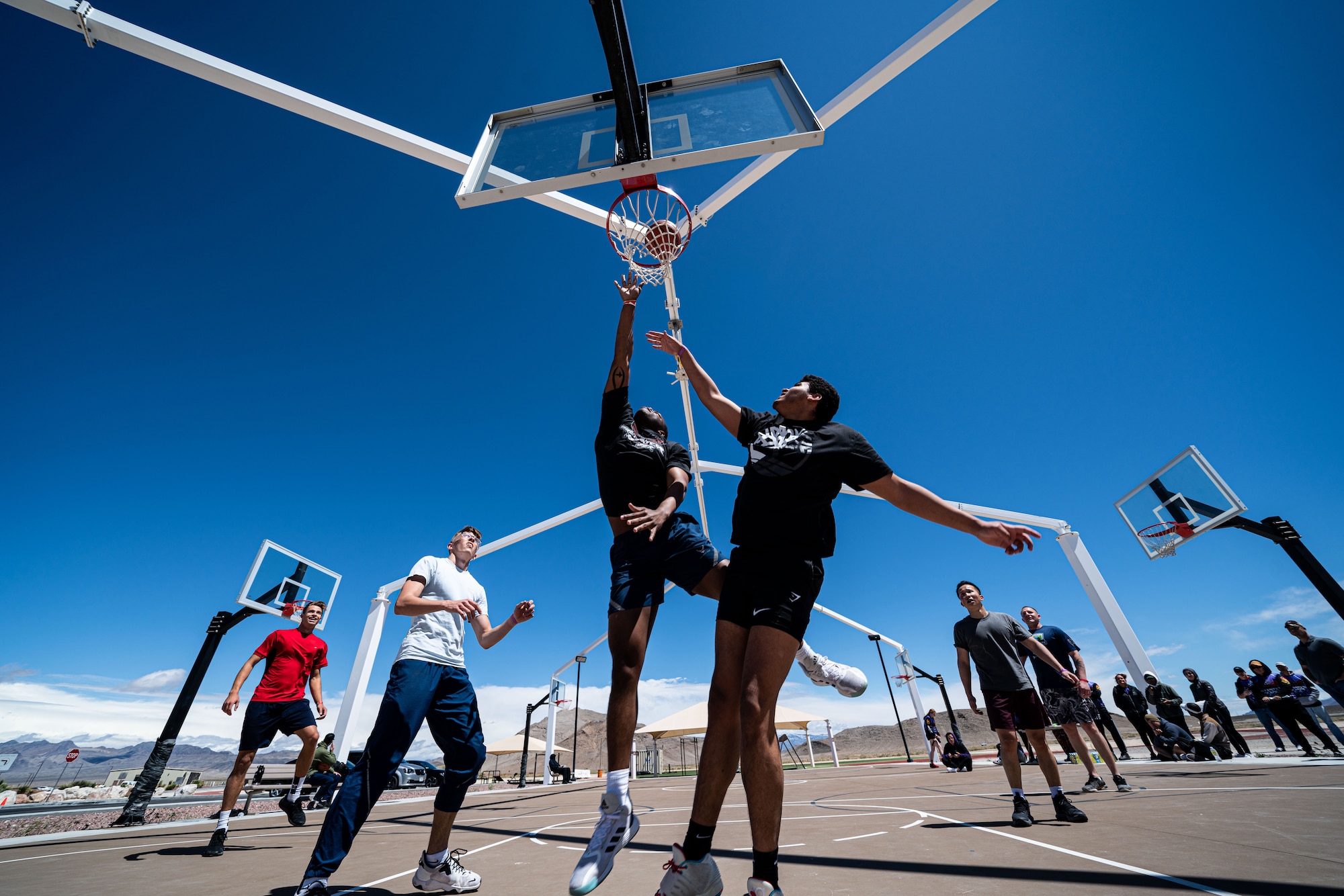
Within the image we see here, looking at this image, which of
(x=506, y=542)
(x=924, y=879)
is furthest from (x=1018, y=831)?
(x=506, y=542)

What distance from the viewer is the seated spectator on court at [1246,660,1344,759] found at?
8.11 meters

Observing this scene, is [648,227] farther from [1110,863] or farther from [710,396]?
[1110,863]

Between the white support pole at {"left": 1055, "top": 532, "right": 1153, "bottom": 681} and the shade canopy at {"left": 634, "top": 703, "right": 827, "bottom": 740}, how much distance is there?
12228 mm

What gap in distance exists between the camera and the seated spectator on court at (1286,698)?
26.6ft

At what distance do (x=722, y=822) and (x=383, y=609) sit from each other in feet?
48.2

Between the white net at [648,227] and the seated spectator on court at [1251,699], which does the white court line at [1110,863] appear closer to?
the white net at [648,227]

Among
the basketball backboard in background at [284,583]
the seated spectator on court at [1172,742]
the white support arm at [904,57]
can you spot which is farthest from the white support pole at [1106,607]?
the basketball backboard in background at [284,583]

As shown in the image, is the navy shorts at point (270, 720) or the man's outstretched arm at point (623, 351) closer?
the man's outstretched arm at point (623, 351)

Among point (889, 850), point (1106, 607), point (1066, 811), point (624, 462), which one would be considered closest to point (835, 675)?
point (889, 850)

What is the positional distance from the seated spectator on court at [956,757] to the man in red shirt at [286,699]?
12613 mm

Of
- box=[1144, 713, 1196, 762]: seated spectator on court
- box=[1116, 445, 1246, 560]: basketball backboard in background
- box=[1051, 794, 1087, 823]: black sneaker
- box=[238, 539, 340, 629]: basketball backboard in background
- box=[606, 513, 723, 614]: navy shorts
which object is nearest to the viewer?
box=[606, 513, 723, 614]: navy shorts

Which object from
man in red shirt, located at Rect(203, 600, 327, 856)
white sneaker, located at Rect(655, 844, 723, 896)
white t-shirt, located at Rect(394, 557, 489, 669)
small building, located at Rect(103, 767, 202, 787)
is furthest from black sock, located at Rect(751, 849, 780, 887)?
small building, located at Rect(103, 767, 202, 787)

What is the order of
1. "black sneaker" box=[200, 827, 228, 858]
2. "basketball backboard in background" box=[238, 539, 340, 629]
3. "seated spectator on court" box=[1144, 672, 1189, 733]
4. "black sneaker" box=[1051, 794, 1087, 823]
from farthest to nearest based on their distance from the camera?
"basketball backboard in background" box=[238, 539, 340, 629], "seated spectator on court" box=[1144, 672, 1189, 733], "black sneaker" box=[200, 827, 228, 858], "black sneaker" box=[1051, 794, 1087, 823]

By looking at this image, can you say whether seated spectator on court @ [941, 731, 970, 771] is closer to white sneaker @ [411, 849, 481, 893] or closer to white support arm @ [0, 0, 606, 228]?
white sneaker @ [411, 849, 481, 893]
